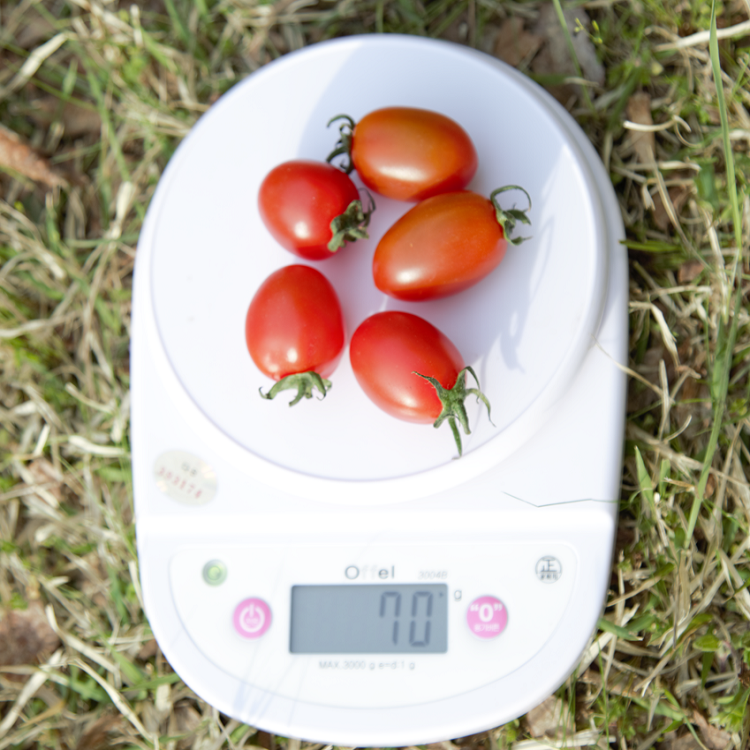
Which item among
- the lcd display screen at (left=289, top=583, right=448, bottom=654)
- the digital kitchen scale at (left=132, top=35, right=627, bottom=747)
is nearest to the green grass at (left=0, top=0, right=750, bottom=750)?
the digital kitchen scale at (left=132, top=35, right=627, bottom=747)

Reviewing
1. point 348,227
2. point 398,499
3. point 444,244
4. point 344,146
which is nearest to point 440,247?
point 444,244

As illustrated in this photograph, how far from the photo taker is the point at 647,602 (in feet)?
3.95

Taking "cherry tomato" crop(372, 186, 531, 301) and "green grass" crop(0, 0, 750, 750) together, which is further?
"green grass" crop(0, 0, 750, 750)

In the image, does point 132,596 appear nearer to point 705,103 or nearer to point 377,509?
point 377,509

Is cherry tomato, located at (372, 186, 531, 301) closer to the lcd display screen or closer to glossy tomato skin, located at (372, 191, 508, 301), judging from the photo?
glossy tomato skin, located at (372, 191, 508, 301)

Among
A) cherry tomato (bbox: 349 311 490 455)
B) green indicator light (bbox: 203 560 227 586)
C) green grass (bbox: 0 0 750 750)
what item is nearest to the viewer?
cherry tomato (bbox: 349 311 490 455)

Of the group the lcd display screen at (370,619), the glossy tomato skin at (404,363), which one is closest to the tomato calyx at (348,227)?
the glossy tomato skin at (404,363)

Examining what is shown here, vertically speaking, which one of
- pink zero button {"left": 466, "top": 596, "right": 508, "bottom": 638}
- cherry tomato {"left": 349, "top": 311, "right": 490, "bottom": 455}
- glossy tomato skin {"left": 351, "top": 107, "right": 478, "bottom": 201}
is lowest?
pink zero button {"left": 466, "top": 596, "right": 508, "bottom": 638}

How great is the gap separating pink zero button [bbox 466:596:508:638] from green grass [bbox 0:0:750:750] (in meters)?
0.28

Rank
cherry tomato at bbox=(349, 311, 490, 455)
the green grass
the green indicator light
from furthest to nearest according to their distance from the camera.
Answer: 1. the green grass
2. the green indicator light
3. cherry tomato at bbox=(349, 311, 490, 455)

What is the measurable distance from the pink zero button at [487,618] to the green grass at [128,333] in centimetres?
28

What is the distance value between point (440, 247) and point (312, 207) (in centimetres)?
20

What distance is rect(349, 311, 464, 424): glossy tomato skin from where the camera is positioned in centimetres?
91

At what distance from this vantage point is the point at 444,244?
0.94 metres
